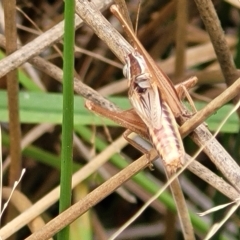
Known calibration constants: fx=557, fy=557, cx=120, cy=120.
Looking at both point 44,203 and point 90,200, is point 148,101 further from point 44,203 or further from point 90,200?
point 44,203

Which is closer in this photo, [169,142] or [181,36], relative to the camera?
[169,142]

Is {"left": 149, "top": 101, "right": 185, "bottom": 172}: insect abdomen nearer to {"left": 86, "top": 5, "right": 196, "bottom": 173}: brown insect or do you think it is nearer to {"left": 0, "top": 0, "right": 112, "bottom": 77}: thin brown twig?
{"left": 86, "top": 5, "right": 196, "bottom": 173}: brown insect

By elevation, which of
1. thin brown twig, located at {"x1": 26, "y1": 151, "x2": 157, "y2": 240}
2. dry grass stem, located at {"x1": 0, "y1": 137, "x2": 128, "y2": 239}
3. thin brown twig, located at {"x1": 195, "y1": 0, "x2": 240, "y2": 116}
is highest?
thin brown twig, located at {"x1": 195, "y1": 0, "x2": 240, "y2": 116}

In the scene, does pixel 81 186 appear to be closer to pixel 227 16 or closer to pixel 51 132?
pixel 51 132

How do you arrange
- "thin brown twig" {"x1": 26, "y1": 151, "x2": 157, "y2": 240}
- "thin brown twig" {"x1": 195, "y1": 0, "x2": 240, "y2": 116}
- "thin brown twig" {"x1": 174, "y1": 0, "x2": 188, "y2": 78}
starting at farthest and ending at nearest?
"thin brown twig" {"x1": 174, "y1": 0, "x2": 188, "y2": 78}, "thin brown twig" {"x1": 195, "y1": 0, "x2": 240, "y2": 116}, "thin brown twig" {"x1": 26, "y1": 151, "x2": 157, "y2": 240}

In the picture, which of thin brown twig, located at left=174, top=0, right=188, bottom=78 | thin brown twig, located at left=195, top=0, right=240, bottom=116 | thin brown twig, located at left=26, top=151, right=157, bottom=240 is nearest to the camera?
thin brown twig, located at left=26, top=151, right=157, bottom=240

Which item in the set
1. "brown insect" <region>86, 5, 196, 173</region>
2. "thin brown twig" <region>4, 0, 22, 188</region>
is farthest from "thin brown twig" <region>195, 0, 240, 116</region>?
"thin brown twig" <region>4, 0, 22, 188</region>

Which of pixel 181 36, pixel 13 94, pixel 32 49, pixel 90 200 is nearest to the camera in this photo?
pixel 90 200

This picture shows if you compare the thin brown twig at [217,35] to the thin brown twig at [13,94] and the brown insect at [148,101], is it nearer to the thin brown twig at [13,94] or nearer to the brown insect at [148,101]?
the brown insect at [148,101]

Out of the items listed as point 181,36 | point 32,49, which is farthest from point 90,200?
point 181,36

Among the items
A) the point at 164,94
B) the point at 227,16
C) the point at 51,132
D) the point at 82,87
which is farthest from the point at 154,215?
the point at 164,94

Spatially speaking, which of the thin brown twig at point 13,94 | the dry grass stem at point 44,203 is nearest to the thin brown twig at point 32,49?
the thin brown twig at point 13,94

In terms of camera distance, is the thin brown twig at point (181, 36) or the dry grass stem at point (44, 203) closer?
the dry grass stem at point (44, 203)
